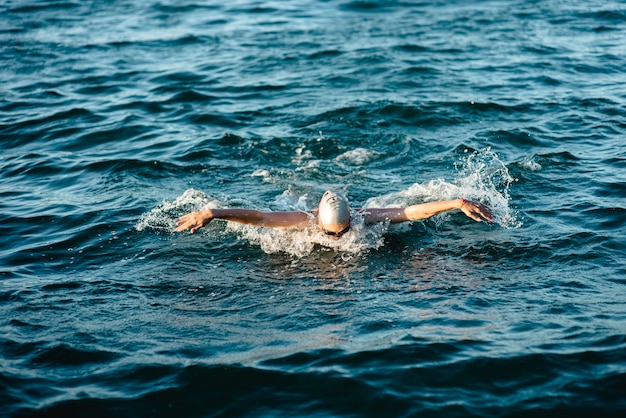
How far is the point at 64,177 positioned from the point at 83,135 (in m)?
2.07

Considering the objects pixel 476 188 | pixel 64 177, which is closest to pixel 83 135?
pixel 64 177

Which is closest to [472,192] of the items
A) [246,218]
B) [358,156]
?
[358,156]

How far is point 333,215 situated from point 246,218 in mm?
1131

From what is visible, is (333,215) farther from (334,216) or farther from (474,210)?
(474,210)

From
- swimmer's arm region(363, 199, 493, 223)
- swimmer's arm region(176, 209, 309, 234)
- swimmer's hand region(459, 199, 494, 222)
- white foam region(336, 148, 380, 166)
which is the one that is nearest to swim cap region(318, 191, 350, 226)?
swimmer's arm region(176, 209, 309, 234)

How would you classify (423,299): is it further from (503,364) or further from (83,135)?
(83,135)

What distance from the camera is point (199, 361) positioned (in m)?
6.96

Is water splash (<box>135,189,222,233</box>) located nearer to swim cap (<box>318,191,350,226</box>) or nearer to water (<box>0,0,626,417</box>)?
water (<box>0,0,626,417</box>)

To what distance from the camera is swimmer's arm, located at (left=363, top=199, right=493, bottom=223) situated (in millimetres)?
8664

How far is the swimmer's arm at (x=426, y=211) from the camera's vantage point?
866 cm

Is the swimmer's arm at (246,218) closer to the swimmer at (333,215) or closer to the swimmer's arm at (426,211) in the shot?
the swimmer at (333,215)

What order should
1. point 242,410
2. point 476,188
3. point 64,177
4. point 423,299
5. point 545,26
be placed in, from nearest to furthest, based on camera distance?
point 242,410 → point 423,299 → point 476,188 → point 64,177 → point 545,26

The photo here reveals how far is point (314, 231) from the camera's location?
31.8 ft

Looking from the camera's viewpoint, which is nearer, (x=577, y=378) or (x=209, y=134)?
(x=577, y=378)
